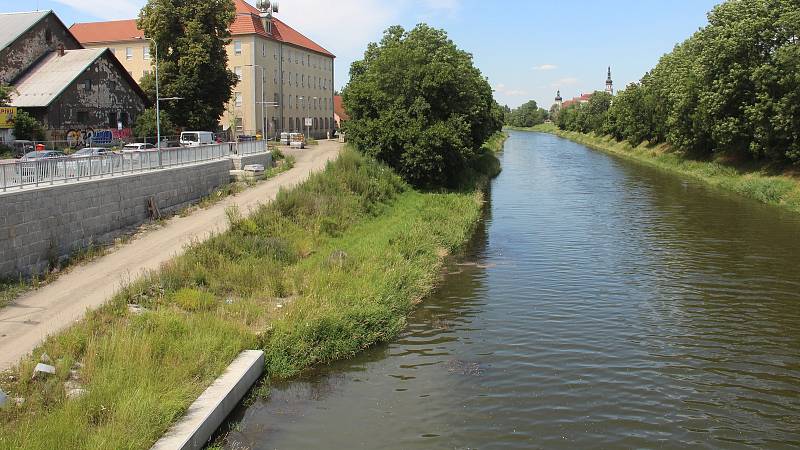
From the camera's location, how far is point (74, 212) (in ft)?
64.4

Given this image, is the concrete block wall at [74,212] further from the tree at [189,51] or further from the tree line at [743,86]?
the tree line at [743,86]

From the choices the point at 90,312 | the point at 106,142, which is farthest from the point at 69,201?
the point at 106,142

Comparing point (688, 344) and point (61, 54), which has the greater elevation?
point (61, 54)

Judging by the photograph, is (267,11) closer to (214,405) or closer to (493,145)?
(493,145)

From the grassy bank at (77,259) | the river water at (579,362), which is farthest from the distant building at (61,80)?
the river water at (579,362)

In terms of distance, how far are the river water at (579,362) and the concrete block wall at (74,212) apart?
28.6 ft

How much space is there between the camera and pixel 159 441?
903cm

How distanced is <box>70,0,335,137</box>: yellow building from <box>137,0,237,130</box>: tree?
14.0 m

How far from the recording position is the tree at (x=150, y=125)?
49.9 m

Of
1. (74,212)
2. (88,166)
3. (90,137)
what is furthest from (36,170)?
(90,137)

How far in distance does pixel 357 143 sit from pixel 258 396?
29.0 m

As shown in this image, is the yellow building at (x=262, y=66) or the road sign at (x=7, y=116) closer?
the road sign at (x=7, y=116)

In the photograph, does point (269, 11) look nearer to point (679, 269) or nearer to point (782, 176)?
point (782, 176)

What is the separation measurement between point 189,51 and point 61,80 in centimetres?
1001
